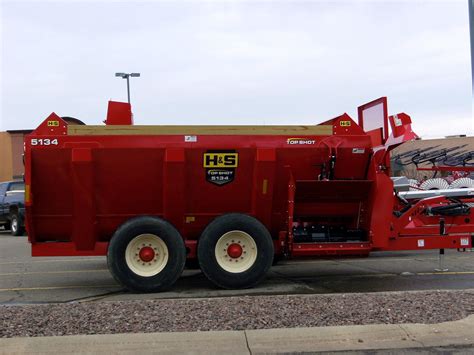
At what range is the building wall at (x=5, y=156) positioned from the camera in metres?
44.0

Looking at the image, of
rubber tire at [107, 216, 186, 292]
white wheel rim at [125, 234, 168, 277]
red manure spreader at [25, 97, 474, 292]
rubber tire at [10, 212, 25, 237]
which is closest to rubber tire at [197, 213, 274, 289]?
red manure spreader at [25, 97, 474, 292]

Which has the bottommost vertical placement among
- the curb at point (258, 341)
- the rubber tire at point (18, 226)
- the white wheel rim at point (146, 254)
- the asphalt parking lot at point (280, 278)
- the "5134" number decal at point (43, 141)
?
the rubber tire at point (18, 226)

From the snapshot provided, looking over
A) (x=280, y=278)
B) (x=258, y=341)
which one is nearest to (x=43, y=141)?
(x=280, y=278)

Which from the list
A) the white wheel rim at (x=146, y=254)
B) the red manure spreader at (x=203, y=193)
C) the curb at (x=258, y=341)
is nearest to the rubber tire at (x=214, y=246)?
the red manure spreader at (x=203, y=193)

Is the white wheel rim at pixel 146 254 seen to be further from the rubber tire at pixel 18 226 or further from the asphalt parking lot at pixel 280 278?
the rubber tire at pixel 18 226

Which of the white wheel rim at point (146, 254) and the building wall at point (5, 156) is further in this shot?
the building wall at point (5, 156)

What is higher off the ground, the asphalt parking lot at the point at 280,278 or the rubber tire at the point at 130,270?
the rubber tire at the point at 130,270

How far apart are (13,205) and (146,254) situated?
1335cm

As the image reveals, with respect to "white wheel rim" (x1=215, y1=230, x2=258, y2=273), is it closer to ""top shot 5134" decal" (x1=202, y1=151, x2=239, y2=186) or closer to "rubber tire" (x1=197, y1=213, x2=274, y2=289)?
"rubber tire" (x1=197, y1=213, x2=274, y2=289)

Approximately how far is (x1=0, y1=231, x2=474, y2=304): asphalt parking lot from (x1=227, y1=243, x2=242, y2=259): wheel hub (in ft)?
1.71

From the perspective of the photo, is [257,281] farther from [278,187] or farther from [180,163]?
[180,163]

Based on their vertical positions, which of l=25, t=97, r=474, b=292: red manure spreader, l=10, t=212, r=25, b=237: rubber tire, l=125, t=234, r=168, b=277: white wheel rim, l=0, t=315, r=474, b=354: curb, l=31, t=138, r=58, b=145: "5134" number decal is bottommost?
l=10, t=212, r=25, b=237: rubber tire

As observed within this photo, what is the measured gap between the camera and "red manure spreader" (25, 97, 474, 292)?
24.9ft

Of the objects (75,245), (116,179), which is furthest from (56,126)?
(75,245)
